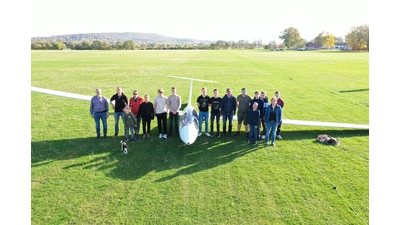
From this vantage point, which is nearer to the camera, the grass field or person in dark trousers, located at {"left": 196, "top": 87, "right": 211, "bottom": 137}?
the grass field

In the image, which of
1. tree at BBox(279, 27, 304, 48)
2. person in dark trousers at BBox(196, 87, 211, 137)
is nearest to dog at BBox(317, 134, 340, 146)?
person in dark trousers at BBox(196, 87, 211, 137)

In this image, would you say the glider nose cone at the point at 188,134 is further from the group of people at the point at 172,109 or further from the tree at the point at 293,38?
the tree at the point at 293,38

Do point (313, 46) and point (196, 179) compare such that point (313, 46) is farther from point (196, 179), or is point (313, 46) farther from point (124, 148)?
point (196, 179)

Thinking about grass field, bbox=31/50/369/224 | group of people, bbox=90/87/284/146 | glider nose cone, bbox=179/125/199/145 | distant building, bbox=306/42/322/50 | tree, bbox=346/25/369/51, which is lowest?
grass field, bbox=31/50/369/224

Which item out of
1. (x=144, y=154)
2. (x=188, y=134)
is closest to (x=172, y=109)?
(x=188, y=134)

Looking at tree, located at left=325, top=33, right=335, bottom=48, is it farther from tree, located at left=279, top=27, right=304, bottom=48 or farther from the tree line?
tree, located at left=279, top=27, right=304, bottom=48

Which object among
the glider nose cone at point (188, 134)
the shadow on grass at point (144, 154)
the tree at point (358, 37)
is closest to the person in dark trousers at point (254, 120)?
the shadow on grass at point (144, 154)

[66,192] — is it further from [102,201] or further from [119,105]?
[119,105]
